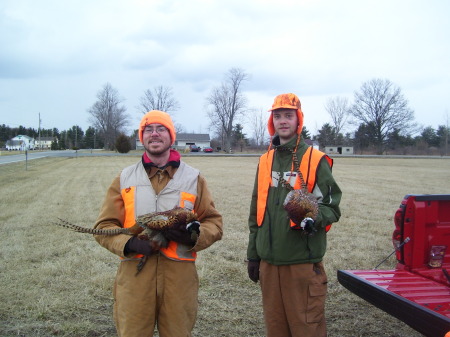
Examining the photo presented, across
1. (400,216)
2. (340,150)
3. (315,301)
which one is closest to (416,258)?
(400,216)

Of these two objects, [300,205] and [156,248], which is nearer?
[156,248]

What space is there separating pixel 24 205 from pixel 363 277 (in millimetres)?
11087

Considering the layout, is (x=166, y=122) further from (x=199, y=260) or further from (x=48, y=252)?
(x=48, y=252)

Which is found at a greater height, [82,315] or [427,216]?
[427,216]

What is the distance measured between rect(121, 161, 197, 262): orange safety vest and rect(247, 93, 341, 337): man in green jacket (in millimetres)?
725

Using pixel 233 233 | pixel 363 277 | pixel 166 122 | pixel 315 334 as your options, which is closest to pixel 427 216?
pixel 363 277

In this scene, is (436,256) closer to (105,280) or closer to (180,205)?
(180,205)

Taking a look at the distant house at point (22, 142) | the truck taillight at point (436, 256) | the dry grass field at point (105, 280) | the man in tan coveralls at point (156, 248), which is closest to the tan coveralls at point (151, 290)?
the man in tan coveralls at point (156, 248)

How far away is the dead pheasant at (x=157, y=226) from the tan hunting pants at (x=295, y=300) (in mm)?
881

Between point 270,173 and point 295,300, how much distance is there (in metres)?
1.07

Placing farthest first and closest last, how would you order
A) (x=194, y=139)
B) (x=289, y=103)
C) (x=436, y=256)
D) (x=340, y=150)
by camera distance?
(x=194, y=139)
(x=340, y=150)
(x=436, y=256)
(x=289, y=103)

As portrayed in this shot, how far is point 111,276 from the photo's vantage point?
5551 millimetres

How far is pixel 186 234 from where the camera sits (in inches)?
110

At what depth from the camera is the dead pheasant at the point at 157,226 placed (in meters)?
2.66
